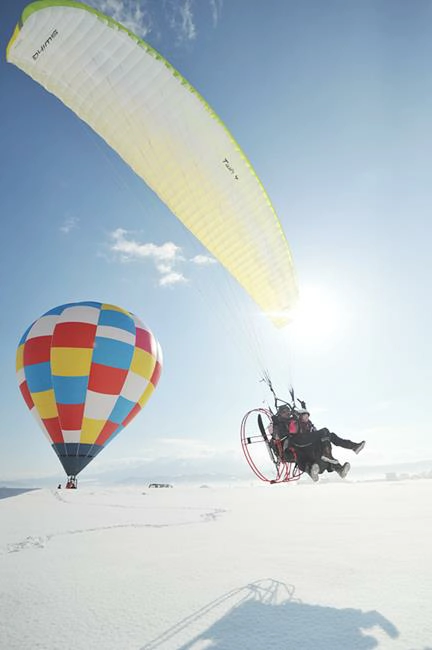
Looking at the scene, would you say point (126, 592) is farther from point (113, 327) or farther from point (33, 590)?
point (113, 327)

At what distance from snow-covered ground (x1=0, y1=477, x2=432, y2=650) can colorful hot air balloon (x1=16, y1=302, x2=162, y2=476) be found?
995 cm

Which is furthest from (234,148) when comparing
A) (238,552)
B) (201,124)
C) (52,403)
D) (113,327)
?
(52,403)

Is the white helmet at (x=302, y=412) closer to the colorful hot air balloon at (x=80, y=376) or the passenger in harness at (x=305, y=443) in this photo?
the passenger in harness at (x=305, y=443)

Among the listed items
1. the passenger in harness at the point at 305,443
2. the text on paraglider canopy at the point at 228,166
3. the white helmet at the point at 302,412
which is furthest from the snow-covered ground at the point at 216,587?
the text on paraglider canopy at the point at 228,166

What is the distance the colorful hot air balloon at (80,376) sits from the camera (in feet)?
63.0

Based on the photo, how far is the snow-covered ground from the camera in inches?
143

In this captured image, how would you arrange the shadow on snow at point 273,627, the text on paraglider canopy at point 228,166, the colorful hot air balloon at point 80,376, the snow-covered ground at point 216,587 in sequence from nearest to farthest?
the shadow on snow at point 273,627 < the snow-covered ground at point 216,587 < the text on paraglider canopy at point 228,166 < the colorful hot air balloon at point 80,376

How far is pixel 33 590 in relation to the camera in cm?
489

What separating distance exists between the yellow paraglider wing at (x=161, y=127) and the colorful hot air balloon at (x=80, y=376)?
1098 centimetres

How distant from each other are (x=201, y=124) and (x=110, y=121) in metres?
2.39

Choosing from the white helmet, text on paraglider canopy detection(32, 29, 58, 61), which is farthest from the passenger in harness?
text on paraglider canopy detection(32, 29, 58, 61)

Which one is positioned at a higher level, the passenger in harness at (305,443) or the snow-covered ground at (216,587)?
the passenger in harness at (305,443)

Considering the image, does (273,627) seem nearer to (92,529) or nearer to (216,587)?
(216,587)

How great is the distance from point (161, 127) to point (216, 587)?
9659 mm
